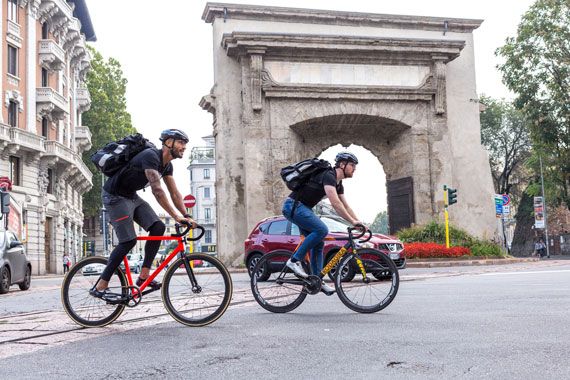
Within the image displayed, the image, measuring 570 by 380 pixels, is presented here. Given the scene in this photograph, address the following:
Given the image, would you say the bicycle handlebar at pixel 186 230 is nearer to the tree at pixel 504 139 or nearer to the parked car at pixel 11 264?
the parked car at pixel 11 264

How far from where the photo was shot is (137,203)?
6543mm

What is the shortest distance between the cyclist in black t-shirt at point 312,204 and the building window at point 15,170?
3065 centimetres

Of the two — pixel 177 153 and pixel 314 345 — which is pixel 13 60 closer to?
pixel 177 153

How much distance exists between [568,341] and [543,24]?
116 ft

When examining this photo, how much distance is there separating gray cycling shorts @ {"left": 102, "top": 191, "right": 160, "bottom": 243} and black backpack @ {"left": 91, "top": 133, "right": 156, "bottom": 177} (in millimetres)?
256

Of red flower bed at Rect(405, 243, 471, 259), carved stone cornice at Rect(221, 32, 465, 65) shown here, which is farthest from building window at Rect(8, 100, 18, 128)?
red flower bed at Rect(405, 243, 471, 259)

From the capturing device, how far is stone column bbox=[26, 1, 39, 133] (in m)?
37.2

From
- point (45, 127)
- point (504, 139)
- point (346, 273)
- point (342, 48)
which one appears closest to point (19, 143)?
point (45, 127)

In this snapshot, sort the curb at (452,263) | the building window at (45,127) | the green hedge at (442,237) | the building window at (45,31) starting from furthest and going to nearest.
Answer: the building window at (45,31)
the building window at (45,127)
the green hedge at (442,237)
the curb at (452,263)

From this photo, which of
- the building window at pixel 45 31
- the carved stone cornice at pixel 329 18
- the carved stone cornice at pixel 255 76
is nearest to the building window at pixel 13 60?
the building window at pixel 45 31

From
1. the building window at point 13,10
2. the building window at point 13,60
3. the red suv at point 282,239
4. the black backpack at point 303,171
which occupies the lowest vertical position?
the red suv at point 282,239

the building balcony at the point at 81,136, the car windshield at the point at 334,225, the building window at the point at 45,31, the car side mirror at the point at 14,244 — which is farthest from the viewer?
the building balcony at the point at 81,136

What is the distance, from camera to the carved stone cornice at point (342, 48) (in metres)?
27.2

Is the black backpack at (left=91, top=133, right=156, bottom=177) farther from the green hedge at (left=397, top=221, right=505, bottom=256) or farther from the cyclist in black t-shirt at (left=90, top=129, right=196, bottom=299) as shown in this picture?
the green hedge at (left=397, top=221, right=505, bottom=256)
